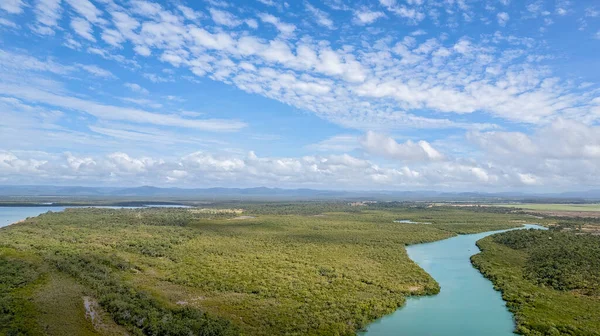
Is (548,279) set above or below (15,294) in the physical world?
below

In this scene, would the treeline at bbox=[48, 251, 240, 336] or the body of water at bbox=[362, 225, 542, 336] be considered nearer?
the treeline at bbox=[48, 251, 240, 336]

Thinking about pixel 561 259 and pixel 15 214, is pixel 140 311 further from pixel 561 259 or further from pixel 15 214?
pixel 15 214

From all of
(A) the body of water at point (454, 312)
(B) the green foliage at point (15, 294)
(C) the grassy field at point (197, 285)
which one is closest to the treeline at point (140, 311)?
(C) the grassy field at point (197, 285)

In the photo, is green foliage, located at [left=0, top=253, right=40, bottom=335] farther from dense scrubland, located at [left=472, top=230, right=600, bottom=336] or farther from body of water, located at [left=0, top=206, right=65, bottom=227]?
body of water, located at [left=0, top=206, right=65, bottom=227]

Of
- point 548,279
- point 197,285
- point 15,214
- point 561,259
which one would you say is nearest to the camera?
point 197,285

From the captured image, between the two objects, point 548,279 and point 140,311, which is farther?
point 548,279

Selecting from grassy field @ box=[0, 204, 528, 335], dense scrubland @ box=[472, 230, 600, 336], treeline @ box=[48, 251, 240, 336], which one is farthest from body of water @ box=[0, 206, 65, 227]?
dense scrubland @ box=[472, 230, 600, 336]

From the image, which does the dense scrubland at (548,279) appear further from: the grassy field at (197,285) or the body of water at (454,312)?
the grassy field at (197,285)

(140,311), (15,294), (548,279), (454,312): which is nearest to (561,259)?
(548,279)
